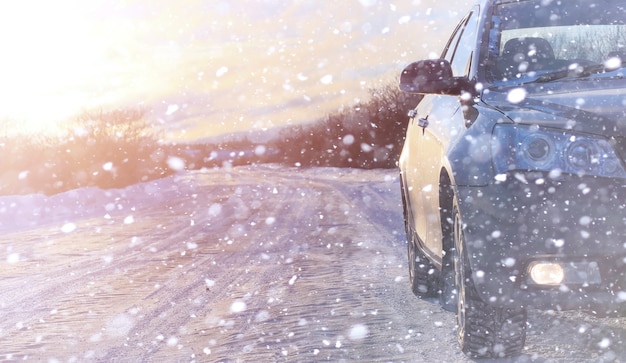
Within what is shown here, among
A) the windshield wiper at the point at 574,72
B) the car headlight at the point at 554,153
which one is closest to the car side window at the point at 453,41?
the windshield wiper at the point at 574,72

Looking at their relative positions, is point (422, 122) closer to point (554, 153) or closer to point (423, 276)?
point (423, 276)

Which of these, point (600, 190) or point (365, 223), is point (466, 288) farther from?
point (365, 223)

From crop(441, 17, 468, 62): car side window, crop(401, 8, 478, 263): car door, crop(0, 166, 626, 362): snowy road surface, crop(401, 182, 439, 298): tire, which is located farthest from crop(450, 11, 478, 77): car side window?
crop(0, 166, 626, 362): snowy road surface

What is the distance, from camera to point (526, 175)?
3336 millimetres

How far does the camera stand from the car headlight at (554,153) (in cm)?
328

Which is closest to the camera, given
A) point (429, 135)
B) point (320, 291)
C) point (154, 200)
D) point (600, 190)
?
point (600, 190)

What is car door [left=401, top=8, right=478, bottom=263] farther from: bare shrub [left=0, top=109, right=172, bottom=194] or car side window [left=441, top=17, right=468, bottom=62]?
bare shrub [left=0, top=109, right=172, bottom=194]

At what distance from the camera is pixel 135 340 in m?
4.96

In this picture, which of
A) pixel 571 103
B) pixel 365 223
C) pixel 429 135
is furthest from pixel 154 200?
pixel 571 103

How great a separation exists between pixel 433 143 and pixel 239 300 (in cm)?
217

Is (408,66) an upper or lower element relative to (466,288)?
upper

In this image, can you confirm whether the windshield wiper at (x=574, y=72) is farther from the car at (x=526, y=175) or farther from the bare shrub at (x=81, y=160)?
the bare shrub at (x=81, y=160)

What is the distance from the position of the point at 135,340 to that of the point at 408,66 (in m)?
2.27

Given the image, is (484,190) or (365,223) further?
(365,223)
